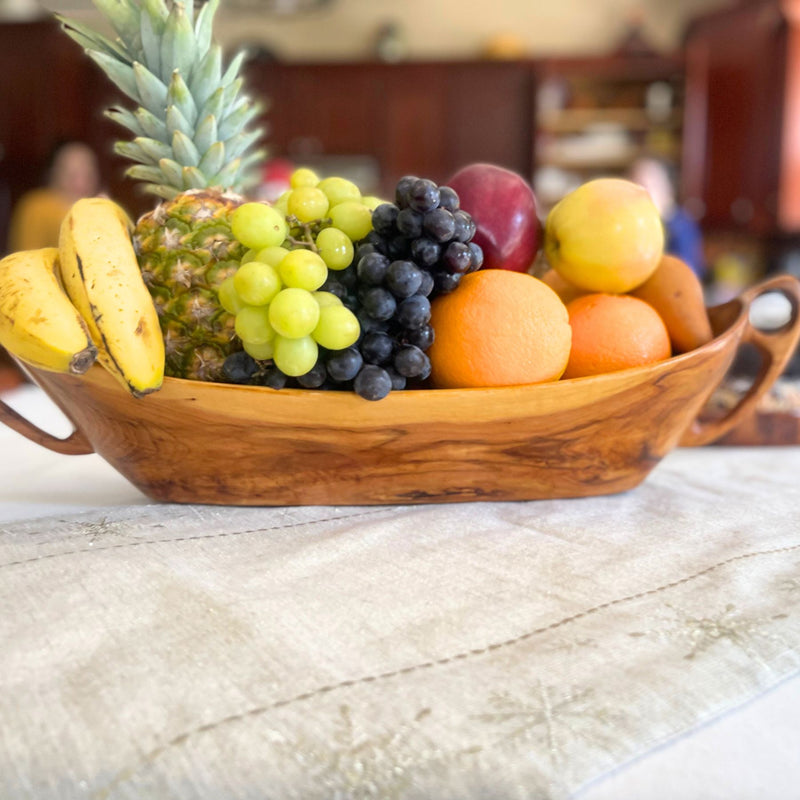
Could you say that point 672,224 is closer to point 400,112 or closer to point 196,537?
point 400,112

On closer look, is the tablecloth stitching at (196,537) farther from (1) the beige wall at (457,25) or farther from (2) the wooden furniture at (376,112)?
(1) the beige wall at (457,25)

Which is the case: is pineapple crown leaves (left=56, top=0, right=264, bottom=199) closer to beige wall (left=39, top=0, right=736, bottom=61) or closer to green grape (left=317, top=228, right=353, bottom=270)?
green grape (left=317, top=228, right=353, bottom=270)

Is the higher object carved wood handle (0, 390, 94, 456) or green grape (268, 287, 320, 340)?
green grape (268, 287, 320, 340)

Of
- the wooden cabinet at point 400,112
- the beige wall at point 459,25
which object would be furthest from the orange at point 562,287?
the beige wall at point 459,25

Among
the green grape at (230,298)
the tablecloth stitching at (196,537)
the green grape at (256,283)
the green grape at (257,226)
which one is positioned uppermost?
the green grape at (257,226)

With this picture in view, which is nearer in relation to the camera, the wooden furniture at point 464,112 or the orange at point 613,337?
the orange at point 613,337

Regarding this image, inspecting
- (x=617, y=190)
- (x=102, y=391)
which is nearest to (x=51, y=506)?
(x=102, y=391)

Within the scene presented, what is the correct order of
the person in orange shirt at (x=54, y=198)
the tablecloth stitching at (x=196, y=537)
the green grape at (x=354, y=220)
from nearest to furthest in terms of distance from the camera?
the tablecloth stitching at (x=196, y=537), the green grape at (x=354, y=220), the person in orange shirt at (x=54, y=198)

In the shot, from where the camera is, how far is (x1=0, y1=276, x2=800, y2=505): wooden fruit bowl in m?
0.49

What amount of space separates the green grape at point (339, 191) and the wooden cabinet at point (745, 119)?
4.07 m

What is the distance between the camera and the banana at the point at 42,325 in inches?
18.1

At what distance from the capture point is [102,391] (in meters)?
0.50

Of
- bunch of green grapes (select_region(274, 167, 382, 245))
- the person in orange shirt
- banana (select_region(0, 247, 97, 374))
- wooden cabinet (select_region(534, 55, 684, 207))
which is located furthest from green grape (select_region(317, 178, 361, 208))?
wooden cabinet (select_region(534, 55, 684, 207))

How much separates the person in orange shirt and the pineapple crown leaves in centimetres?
298
